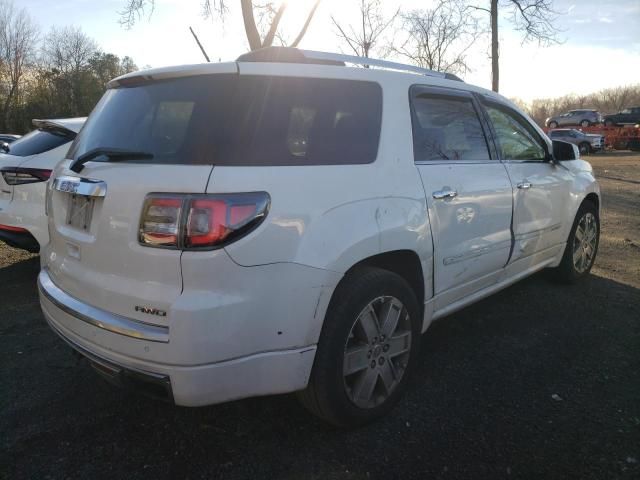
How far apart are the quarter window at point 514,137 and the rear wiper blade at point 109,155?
2520 millimetres

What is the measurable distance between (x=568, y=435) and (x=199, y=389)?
186 cm

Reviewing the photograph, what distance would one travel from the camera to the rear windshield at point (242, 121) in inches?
82.4

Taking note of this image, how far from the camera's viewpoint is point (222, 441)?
2.48 metres

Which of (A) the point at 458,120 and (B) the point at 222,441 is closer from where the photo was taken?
(B) the point at 222,441

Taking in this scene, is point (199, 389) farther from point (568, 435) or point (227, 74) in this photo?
point (568, 435)

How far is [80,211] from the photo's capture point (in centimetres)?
238

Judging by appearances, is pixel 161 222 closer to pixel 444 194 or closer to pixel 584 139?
pixel 444 194

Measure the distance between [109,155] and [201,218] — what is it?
68cm

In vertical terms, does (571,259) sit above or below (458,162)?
below

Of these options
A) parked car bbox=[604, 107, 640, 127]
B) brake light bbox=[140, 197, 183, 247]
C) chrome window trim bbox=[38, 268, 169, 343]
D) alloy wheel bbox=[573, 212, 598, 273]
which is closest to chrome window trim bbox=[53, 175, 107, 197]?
brake light bbox=[140, 197, 183, 247]

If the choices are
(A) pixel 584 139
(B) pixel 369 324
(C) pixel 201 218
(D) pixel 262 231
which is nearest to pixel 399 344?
(B) pixel 369 324

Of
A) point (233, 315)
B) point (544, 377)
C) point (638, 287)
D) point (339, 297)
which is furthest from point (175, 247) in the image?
point (638, 287)

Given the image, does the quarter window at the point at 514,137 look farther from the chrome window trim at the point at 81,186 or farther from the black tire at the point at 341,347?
the chrome window trim at the point at 81,186

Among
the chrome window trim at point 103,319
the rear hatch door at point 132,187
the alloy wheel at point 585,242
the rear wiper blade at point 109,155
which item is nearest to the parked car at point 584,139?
the alloy wheel at point 585,242
